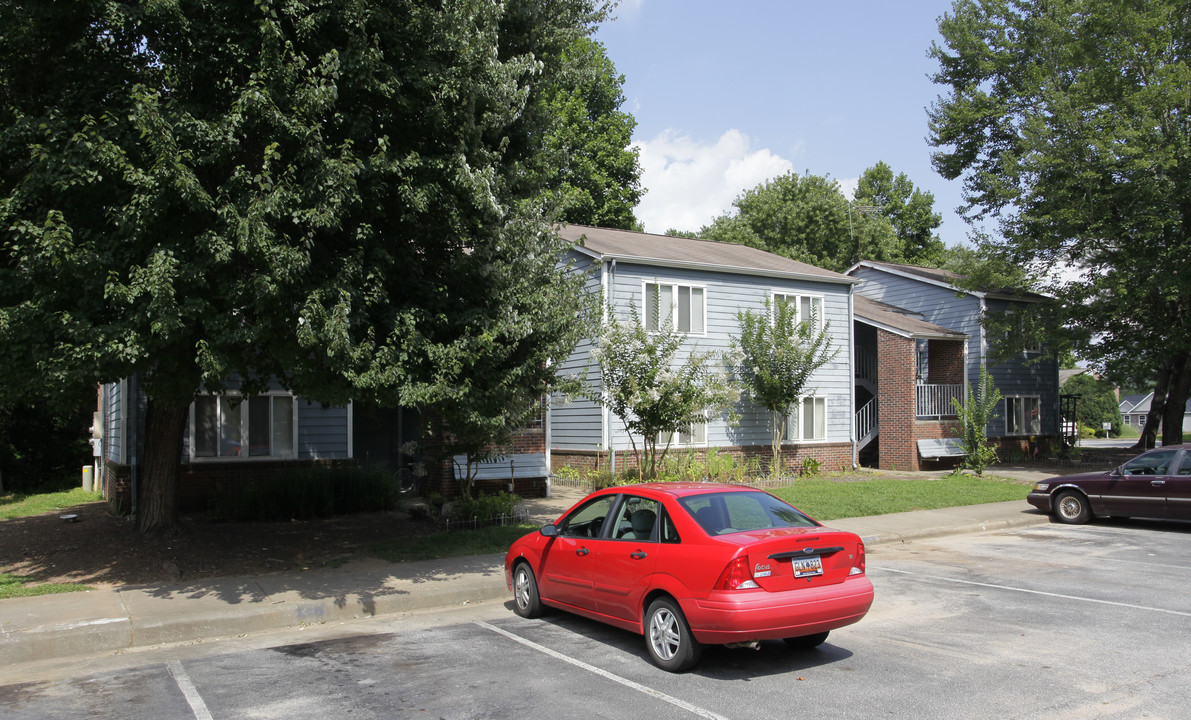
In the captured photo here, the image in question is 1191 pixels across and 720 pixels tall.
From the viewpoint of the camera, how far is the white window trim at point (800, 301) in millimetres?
23828

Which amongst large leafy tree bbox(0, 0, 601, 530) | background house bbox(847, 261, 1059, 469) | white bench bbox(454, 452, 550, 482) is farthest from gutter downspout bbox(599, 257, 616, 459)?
large leafy tree bbox(0, 0, 601, 530)

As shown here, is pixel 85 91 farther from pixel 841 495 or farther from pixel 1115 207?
pixel 1115 207

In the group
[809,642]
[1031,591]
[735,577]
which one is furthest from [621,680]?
[1031,591]

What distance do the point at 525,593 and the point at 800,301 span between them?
1803 cm

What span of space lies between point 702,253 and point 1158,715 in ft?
65.1

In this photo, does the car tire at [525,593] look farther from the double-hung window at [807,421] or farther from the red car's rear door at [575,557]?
the double-hung window at [807,421]

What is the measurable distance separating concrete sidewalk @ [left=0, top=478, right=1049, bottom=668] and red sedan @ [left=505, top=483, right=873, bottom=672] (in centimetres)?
257

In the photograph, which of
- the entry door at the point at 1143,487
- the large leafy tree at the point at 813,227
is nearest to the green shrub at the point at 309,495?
the entry door at the point at 1143,487

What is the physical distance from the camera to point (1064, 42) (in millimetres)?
25344

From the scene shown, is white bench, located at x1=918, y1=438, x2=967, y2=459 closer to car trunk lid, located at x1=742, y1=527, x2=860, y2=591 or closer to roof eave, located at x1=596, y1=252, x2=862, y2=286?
roof eave, located at x1=596, y1=252, x2=862, y2=286

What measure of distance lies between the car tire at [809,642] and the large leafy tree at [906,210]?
50.5 metres

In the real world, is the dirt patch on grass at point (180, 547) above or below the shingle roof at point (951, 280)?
below

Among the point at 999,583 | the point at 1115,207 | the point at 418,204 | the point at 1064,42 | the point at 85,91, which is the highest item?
the point at 1064,42

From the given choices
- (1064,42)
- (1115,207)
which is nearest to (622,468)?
(1115,207)
